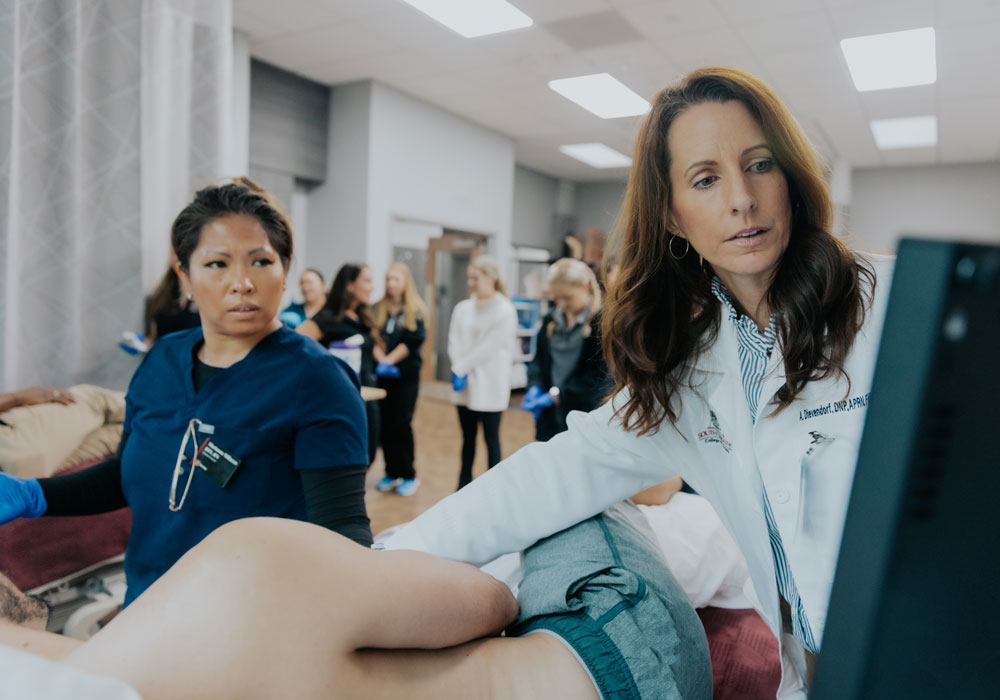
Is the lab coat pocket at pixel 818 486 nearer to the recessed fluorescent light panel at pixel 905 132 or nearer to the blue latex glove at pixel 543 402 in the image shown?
the blue latex glove at pixel 543 402

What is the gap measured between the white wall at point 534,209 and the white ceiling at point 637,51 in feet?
7.31

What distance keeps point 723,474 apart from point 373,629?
0.59m

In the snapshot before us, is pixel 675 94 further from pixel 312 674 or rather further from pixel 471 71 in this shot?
pixel 471 71

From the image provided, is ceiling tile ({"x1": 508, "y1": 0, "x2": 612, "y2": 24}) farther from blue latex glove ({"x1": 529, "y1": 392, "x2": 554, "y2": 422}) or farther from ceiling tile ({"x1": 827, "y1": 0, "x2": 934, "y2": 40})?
blue latex glove ({"x1": 529, "y1": 392, "x2": 554, "y2": 422})

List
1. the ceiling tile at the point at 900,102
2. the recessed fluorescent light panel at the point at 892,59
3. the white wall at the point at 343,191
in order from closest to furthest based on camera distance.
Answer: the recessed fluorescent light panel at the point at 892,59
the ceiling tile at the point at 900,102
the white wall at the point at 343,191

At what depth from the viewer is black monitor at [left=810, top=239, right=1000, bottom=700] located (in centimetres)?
22

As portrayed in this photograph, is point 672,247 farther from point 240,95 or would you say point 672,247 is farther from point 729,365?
point 240,95

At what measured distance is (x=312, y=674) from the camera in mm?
581

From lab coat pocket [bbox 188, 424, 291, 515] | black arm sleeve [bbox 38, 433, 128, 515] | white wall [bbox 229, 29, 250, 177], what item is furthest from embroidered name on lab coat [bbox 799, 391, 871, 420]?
white wall [bbox 229, 29, 250, 177]

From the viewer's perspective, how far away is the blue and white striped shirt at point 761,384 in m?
0.89

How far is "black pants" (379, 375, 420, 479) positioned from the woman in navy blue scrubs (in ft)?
8.81

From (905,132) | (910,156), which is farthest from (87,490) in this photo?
(910,156)

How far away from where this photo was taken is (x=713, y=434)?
996mm

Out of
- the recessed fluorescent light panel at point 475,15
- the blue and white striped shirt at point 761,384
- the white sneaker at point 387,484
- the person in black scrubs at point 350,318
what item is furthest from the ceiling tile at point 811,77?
the blue and white striped shirt at point 761,384
